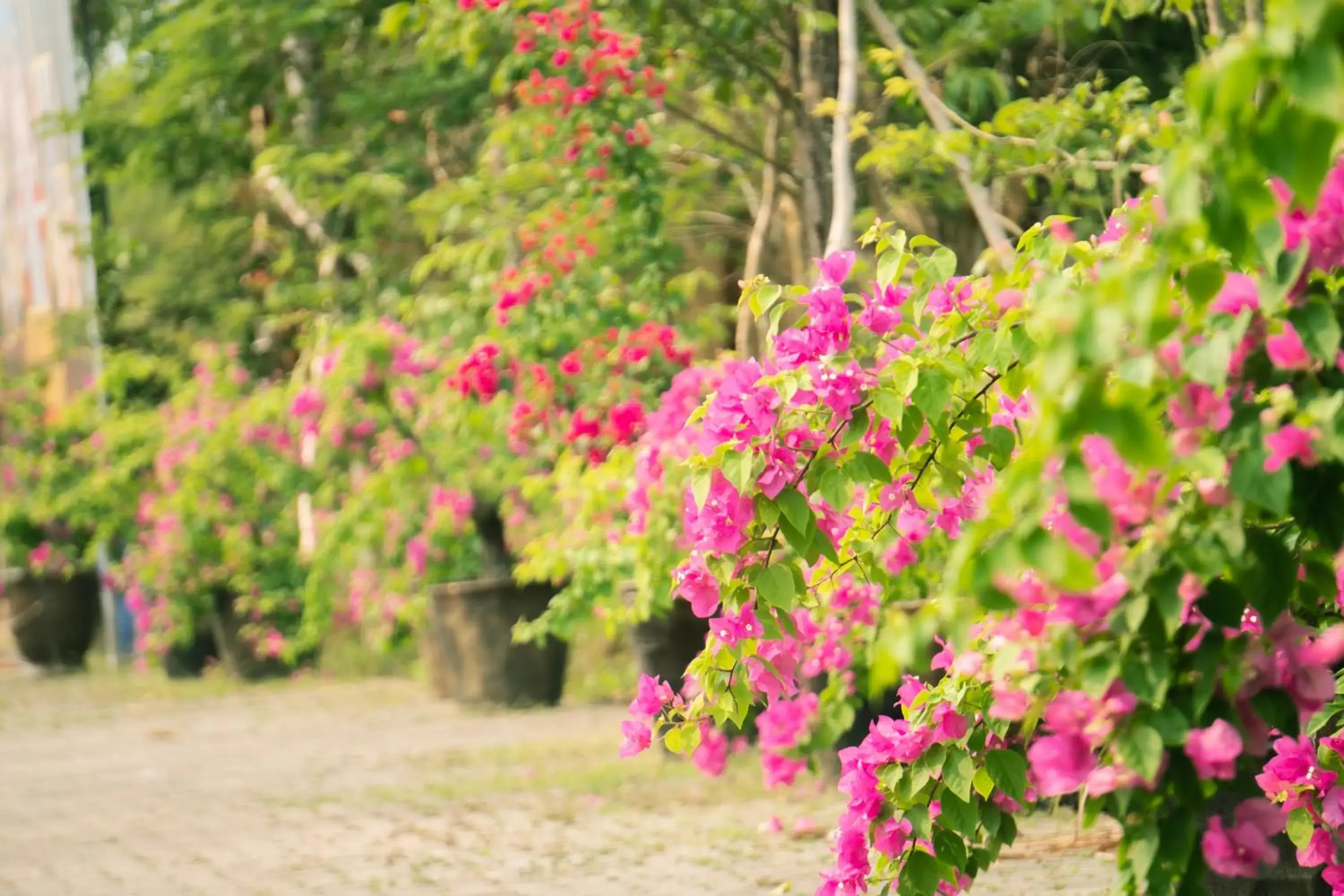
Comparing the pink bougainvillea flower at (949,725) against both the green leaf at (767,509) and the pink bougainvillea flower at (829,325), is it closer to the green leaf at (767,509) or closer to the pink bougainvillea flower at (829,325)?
the green leaf at (767,509)

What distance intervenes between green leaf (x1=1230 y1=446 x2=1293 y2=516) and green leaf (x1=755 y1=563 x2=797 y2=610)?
992mm

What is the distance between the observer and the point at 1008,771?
279cm

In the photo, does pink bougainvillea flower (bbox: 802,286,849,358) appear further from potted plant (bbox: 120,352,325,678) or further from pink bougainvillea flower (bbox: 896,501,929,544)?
potted plant (bbox: 120,352,325,678)

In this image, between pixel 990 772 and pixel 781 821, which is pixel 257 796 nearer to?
pixel 781 821

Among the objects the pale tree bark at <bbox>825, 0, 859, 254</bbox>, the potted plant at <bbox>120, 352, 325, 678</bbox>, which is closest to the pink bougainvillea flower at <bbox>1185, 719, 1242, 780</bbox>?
the pale tree bark at <bbox>825, 0, 859, 254</bbox>

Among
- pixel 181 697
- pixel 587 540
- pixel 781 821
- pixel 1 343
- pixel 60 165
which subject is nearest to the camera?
pixel 781 821

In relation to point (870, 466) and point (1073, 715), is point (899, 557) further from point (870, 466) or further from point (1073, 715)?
point (1073, 715)

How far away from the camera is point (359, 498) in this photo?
32.7 feet

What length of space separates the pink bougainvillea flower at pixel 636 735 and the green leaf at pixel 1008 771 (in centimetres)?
54

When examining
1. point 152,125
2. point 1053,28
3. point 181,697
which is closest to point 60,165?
point 152,125

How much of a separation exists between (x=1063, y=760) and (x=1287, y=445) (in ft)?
1.30

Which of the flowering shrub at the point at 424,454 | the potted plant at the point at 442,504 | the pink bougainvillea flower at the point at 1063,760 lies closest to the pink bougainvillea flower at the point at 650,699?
the pink bougainvillea flower at the point at 1063,760

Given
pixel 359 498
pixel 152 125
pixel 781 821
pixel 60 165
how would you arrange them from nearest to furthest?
pixel 781 821
pixel 359 498
pixel 152 125
pixel 60 165

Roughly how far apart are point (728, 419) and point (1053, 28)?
Answer: 16.5 feet
